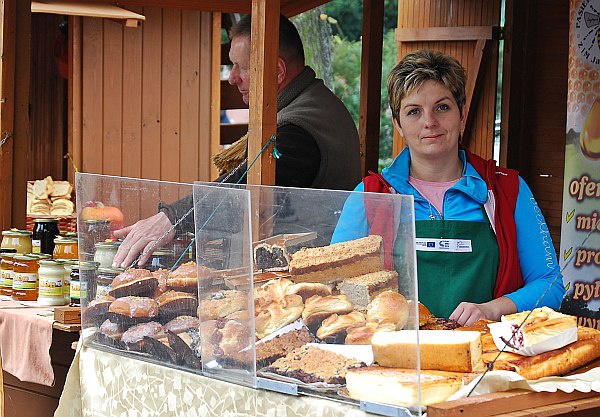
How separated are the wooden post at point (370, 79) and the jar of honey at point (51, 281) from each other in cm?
251

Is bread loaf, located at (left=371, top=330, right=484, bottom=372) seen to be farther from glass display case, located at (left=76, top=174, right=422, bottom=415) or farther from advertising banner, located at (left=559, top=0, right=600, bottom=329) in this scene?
advertising banner, located at (left=559, top=0, right=600, bottom=329)

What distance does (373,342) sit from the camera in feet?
7.04

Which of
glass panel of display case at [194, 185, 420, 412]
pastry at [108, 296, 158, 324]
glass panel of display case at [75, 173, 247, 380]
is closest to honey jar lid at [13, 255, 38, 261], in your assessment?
glass panel of display case at [75, 173, 247, 380]

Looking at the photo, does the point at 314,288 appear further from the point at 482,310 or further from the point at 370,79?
the point at 370,79

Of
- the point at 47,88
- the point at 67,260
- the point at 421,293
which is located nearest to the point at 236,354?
the point at 421,293

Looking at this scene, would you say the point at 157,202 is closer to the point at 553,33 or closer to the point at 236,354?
the point at 236,354

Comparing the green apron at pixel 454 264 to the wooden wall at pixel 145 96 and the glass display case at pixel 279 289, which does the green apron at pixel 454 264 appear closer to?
the glass display case at pixel 279 289

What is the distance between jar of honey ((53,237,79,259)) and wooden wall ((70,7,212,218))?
294 centimetres

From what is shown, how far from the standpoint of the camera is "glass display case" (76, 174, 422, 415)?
212 cm

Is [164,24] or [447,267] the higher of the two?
[164,24]

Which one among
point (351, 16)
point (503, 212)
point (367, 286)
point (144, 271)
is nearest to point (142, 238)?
point (144, 271)

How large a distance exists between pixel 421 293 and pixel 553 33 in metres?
4.04

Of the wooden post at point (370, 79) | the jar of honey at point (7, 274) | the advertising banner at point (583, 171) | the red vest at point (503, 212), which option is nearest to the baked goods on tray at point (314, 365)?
the red vest at point (503, 212)

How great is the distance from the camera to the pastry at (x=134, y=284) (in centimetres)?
278
